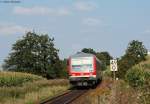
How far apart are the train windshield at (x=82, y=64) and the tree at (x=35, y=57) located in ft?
181

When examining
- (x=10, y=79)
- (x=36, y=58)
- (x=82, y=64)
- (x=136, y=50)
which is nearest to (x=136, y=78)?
(x=82, y=64)

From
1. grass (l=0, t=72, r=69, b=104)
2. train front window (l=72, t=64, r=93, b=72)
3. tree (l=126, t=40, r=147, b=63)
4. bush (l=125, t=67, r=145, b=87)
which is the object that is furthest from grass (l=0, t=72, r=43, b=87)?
tree (l=126, t=40, r=147, b=63)

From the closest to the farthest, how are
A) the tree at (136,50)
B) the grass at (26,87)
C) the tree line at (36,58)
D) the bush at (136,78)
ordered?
the bush at (136,78), the grass at (26,87), the tree at (136,50), the tree line at (36,58)

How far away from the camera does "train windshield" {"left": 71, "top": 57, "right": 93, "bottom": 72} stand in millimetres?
44219

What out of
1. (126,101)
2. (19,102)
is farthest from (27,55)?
(126,101)

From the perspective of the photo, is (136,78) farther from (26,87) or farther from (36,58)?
(36,58)

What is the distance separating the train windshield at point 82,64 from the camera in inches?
1741

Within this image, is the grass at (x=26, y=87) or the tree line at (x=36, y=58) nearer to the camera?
the grass at (x=26, y=87)

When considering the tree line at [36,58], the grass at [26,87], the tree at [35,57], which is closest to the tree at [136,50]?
the tree line at [36,58]

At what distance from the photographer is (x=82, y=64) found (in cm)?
4431

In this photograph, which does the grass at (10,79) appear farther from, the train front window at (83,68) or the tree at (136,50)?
the tree at (136,50)

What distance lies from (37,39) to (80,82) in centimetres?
5919

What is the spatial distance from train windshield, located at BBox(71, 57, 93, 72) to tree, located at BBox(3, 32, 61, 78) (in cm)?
5503

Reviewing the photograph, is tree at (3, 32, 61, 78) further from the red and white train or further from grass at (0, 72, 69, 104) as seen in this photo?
the red and white train
